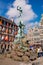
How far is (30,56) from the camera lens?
81.4 feet

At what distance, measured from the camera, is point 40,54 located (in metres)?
29.3

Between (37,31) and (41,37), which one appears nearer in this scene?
(41,37)

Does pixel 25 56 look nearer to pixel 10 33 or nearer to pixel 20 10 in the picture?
pixel 20 10

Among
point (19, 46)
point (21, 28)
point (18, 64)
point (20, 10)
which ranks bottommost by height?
point (18, 64)

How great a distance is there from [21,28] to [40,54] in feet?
15.3

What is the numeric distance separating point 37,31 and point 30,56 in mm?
54604

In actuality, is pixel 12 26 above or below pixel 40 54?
above

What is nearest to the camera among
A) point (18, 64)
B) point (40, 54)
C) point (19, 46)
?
point (18, 64)

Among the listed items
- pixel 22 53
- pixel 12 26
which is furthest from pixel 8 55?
pixel 12 26

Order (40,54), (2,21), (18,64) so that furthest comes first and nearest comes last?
(2,21) < (40,54) < (18,64)

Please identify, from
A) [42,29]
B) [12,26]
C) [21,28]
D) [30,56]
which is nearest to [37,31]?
[42,29]

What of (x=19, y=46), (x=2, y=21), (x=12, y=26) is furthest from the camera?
(x=12, y=26)

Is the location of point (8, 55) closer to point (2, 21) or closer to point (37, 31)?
point (2, 21)

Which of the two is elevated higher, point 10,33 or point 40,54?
point 10,33
